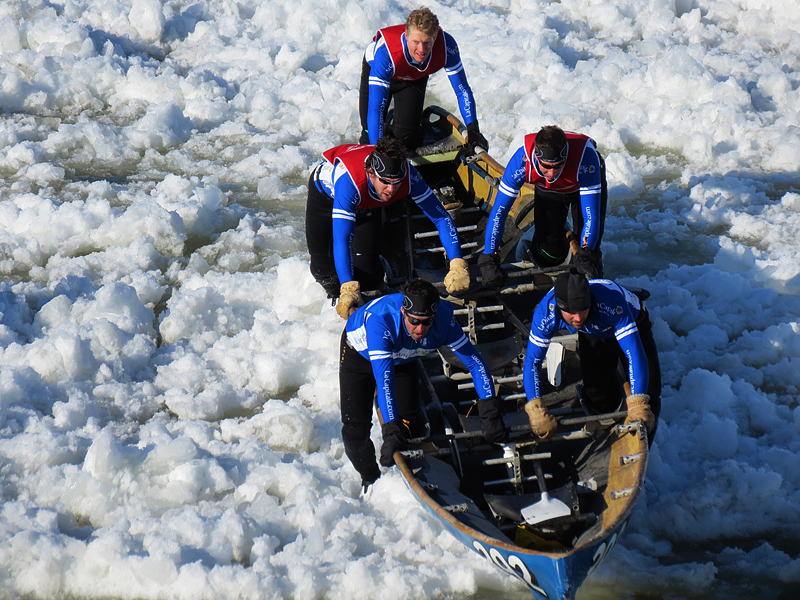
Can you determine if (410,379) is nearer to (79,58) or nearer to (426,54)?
(426,54)

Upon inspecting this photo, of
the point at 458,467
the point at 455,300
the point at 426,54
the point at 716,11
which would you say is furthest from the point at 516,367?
the point at 716,11

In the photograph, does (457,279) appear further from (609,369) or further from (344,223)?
(609,369)

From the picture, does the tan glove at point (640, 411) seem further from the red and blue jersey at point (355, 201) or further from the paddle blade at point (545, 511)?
the red and blue jersey at point (355, 201)

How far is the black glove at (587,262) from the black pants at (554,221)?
29 centimetres

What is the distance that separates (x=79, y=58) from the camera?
14.3 meters

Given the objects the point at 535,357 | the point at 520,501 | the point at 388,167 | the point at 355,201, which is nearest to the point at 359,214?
the point at 355,201

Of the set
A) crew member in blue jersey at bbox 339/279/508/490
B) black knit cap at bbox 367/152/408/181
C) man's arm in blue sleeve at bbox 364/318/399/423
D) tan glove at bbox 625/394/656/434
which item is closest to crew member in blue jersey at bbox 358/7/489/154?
black knit cap at bbox 367/152/408/181

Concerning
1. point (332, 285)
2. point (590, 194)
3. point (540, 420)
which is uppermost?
point (590, 194)

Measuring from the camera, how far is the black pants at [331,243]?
754cm

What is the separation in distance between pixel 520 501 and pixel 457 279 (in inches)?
84.9

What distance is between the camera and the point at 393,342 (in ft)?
18.3

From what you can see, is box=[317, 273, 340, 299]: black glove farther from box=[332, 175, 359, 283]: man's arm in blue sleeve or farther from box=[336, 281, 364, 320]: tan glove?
box=[336, 281, 364, 320]: tan glove

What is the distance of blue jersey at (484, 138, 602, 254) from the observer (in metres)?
6.91

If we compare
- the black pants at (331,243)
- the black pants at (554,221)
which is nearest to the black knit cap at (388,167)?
the black pants at (331,243)
